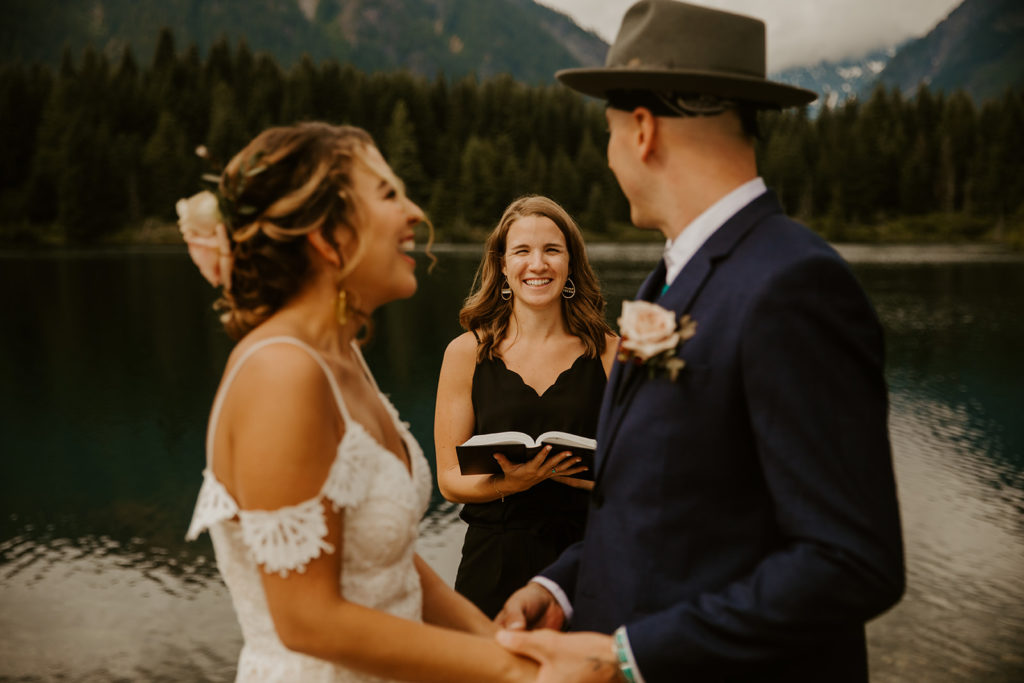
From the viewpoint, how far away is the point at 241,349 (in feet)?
7.34

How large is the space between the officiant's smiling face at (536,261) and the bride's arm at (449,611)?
226 centimetres

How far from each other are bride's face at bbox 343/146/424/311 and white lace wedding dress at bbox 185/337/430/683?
0.96ft

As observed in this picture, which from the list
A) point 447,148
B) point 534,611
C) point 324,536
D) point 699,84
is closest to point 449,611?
point 534,611

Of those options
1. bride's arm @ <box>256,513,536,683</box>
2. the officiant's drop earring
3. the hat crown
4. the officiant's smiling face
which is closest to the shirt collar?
the hat crown

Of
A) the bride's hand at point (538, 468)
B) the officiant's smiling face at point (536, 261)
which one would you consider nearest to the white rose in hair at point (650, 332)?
the bride's hand at point (538, 468)

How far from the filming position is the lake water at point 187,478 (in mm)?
13047

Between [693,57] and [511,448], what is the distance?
2291 millimetres

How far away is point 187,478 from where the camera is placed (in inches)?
861

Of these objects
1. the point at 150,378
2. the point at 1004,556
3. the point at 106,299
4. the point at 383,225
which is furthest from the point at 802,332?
the point at 106,299

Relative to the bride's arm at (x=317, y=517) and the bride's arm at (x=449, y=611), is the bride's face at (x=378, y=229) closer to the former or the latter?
the bride's arm at (x=317, y=517)

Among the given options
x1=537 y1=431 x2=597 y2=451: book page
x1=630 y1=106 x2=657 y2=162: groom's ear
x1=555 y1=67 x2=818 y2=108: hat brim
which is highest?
x1=555 y1=67 x2=818 y2=108: hat brim

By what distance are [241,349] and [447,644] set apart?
95 centimetres

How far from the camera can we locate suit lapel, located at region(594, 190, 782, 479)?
7.37 feet

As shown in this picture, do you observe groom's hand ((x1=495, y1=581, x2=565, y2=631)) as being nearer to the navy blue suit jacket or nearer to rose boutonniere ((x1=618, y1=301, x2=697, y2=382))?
the navy blue suit jacket
